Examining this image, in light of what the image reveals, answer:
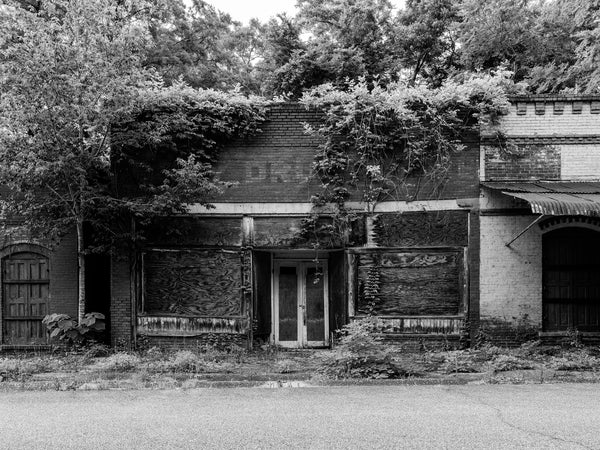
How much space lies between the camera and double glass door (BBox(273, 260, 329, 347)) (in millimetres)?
13289

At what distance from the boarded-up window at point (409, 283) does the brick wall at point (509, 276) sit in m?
0.65

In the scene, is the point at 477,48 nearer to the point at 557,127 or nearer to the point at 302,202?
the point at 557,127

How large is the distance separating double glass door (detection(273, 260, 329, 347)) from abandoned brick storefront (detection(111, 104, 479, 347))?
0.98 metres

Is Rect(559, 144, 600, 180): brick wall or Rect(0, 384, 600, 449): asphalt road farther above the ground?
Rect(559, 144, 600, 180): brick wall

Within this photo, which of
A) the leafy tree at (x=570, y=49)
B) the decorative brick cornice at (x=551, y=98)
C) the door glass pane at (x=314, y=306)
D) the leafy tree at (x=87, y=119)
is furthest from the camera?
the leafy tree at (x=570, y=49)

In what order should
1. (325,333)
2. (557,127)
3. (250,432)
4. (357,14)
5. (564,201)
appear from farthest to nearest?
(357,14)
(325,333)
(557,127)
(564,201)
(250,432)

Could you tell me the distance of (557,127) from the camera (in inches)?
480

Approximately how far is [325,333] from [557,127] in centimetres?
702

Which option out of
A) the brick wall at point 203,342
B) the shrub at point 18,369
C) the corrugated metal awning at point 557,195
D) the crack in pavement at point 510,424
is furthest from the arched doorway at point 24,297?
the corrugated metal awning at point 557,195

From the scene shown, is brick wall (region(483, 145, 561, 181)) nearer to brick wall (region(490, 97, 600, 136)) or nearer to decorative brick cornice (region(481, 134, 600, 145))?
decorative brick cornice (region(481, 134, 600, 145))

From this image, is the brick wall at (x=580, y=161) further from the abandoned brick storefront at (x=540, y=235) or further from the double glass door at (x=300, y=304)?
the double glass door at (x=300, y=304)

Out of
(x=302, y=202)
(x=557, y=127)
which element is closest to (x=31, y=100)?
(x=302, y=202)

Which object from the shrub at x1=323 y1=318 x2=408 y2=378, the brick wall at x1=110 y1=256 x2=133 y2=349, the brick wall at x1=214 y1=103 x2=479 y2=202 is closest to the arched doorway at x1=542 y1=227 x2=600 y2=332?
the brick wall at x1=214 y1=103 x2=479 y2=202

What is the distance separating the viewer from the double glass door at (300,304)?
13.3 meters
